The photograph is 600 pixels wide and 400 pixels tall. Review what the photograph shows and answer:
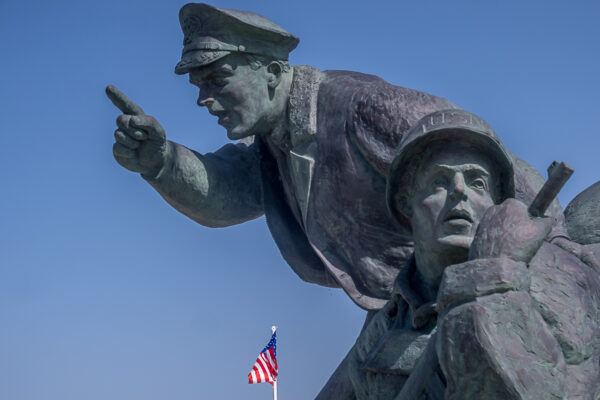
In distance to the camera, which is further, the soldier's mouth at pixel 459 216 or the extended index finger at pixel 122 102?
the extended index finger at pixel 122 102

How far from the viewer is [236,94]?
16.6ft

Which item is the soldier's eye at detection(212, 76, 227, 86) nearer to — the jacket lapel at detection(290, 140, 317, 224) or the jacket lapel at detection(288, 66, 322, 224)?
the jacket lapel at detection(288, 66, 322, 224)

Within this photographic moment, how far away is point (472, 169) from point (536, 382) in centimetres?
98

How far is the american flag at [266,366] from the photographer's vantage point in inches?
456

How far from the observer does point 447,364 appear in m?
3.14

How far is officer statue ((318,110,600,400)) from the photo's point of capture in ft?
10.1

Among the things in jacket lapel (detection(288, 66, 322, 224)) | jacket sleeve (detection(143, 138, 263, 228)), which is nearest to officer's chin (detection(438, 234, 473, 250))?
jacket lapel (detection(288, 66, 322, 224))

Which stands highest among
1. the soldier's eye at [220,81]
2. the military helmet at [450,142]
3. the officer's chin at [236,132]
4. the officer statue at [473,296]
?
the soldier's eye at [220,81]

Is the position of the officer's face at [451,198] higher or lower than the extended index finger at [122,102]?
lower

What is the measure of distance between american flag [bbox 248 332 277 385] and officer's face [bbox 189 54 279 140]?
688cm

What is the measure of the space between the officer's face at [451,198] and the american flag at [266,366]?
795cm

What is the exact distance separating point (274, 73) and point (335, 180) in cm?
65

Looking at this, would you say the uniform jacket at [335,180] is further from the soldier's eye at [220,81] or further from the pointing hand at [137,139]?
the soldier's eye at [220,81]

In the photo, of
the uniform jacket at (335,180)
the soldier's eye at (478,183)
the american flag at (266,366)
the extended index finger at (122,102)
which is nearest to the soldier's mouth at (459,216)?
the soldier's eye at (478,183)
